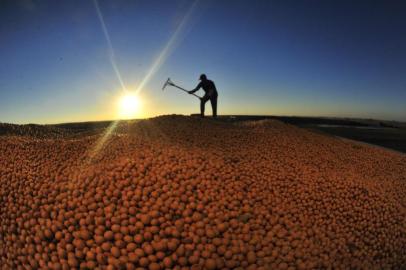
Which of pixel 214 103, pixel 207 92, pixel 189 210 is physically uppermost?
pixel 207 92

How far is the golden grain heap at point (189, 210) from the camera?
251 cm

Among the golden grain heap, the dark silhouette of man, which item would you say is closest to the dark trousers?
the dark silhouette of man

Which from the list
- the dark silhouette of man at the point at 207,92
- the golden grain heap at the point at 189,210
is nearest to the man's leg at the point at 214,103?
the dark silhouette of man at the point at 207,92

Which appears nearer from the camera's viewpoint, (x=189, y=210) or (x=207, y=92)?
(x=189, y=210)

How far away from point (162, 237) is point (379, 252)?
2305 millimetres

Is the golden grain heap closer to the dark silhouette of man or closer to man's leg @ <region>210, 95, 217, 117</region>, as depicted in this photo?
the dark silhouette of man

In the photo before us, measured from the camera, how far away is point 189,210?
109 inches

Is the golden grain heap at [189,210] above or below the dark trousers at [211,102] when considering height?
below

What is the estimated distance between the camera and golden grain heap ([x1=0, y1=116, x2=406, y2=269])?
8.25 feet

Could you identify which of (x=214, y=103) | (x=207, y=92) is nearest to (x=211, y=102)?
(x=214, y=103)

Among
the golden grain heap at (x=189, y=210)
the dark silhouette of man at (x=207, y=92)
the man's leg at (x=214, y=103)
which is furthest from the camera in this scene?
the man's leg at (x=214, y=103)

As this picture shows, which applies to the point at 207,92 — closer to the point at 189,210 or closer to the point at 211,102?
the point at 211,102

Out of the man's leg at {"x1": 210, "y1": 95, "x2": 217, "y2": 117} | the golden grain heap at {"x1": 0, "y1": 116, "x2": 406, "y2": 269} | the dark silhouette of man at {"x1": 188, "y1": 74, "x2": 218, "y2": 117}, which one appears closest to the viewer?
the golden grain heap at {"x1": 0, "y1": 116, "x2": 406, "y2": 269}

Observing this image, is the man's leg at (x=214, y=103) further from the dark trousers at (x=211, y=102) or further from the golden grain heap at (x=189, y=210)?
the golden grain heap at (x=189, y=210)
